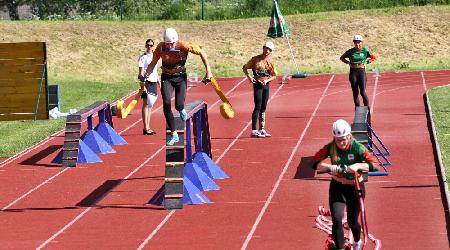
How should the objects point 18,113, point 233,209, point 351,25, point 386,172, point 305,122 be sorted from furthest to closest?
point 351,25
point 18,113
point 305,122
point 386,172
point 233,209

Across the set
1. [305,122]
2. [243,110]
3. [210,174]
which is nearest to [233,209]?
[210,174]

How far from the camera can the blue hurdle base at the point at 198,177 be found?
1898 centimetres

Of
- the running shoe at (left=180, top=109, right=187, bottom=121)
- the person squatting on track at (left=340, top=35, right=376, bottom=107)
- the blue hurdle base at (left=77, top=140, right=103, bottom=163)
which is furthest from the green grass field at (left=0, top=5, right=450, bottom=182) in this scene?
the running shoe at (left=180, top=109, right=187, bottom=121)

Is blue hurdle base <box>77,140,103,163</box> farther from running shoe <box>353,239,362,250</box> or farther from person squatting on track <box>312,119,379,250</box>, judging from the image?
running shoe <box>353,239,362,250</box>

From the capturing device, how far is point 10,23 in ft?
160

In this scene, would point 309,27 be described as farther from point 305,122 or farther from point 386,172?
point 386,172

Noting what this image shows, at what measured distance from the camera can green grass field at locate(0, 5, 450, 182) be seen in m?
43.6

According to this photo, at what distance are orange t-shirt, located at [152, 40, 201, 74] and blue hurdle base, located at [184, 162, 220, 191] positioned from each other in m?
1.51

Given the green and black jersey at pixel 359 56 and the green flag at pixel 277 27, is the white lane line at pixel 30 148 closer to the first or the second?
the green and black jersey at pixel 359 56

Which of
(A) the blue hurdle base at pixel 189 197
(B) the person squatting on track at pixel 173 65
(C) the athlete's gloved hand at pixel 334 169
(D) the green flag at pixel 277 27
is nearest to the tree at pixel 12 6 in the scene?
(D) the green flag at pixel 277 27

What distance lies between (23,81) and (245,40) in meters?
18.3

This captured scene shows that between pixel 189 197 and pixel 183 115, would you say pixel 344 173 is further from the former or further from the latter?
pixel 183 115

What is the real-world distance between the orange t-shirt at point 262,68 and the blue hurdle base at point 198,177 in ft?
18.0

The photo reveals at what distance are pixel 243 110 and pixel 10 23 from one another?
66.0 ft
